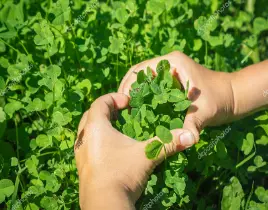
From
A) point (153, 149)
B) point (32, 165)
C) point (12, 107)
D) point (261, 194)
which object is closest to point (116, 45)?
point (12, 107)

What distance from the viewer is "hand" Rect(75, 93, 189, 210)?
1724 millimetres

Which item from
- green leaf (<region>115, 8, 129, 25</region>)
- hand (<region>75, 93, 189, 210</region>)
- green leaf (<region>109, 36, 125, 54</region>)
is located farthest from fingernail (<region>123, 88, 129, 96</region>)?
green leaf (<region>115, 8, 129, 25</region>)

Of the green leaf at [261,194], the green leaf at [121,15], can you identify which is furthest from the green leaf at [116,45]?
the green leaf at [261,194]

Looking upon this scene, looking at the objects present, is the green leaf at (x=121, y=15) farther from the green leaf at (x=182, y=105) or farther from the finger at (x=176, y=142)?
the finger at (x=176, y=142)

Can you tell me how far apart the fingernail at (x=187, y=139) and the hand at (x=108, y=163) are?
1cm

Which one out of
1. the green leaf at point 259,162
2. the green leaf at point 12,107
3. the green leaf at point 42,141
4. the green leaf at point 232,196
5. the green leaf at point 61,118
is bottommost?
the green leaf at point 232,196

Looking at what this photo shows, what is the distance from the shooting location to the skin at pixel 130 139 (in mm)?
1756

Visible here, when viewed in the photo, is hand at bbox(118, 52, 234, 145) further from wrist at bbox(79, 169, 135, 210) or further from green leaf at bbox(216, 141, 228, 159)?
wrist at bbox(79, 169, 135, 210)

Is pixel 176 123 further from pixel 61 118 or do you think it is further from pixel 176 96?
pixel 61 118

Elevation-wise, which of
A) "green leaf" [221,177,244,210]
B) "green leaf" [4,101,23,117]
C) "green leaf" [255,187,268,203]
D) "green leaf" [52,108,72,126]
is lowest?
"green leaf" [255,187,268,203]

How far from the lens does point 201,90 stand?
2031 mm

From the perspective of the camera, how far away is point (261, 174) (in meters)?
2.49

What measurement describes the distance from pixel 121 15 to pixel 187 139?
38.2 inches

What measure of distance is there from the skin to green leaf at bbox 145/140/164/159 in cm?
3
